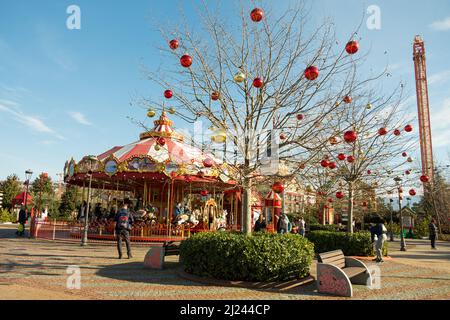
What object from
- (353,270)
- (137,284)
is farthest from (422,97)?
(137,284)

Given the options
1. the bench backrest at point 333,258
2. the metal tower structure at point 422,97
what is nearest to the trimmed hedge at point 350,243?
the bench backrest at point 333,258

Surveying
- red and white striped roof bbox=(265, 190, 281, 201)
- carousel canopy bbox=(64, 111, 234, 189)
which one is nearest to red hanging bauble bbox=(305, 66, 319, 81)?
carousel canopy bbox=(64, 111, 234, 189)

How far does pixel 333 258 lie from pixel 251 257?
1905 mm

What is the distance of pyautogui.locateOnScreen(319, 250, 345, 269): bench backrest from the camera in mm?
6957

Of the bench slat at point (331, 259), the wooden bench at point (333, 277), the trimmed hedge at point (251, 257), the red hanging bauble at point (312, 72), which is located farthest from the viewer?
the trimmed hedge at point (251, 257)

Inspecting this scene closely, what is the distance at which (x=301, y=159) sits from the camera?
8.65 metres

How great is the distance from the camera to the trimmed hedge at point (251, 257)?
7059 mm

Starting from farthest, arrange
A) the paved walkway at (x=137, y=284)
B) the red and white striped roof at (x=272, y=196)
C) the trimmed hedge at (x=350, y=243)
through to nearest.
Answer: the red and white striped roof at (x=272, y=196) < the trimmed hedge at (x=350, y=243) < the paved walkway at (x=137, y=284)

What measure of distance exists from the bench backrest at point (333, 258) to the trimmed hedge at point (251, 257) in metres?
0.60

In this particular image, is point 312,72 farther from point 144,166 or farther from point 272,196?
point 272,196

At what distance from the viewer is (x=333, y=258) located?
24.1 ft

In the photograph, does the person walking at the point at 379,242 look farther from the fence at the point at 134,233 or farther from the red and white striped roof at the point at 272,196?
the red and white striped roof at the point at 272,196

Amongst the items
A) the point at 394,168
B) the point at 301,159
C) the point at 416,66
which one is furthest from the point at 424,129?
the point at 301,159

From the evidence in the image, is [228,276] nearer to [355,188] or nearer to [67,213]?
[355,188]
